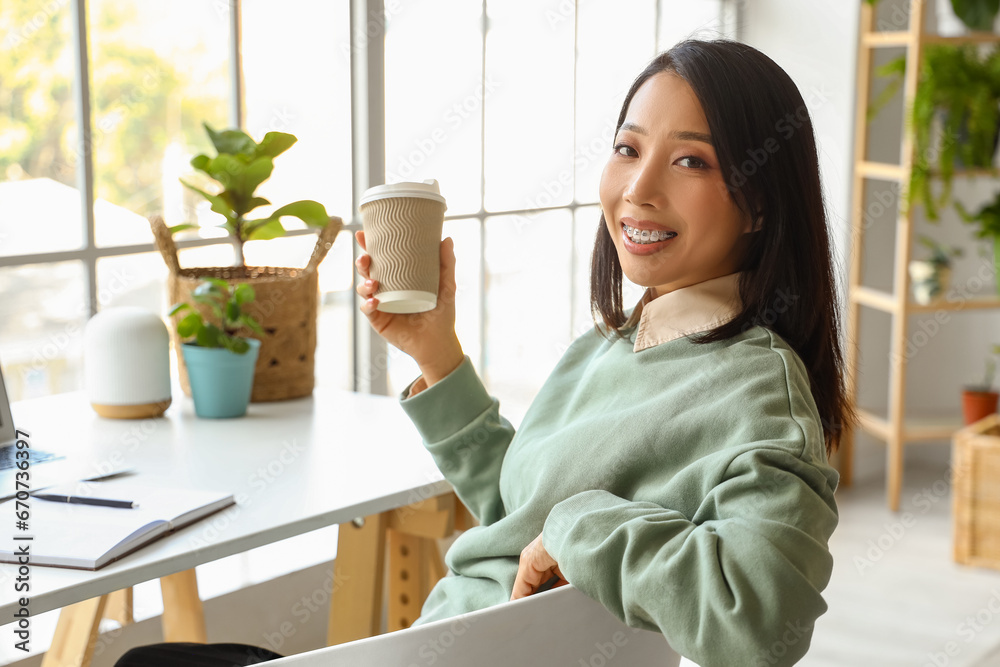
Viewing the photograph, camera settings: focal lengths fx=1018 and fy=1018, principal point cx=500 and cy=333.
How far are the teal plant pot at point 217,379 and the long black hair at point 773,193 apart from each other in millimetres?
Result: 850

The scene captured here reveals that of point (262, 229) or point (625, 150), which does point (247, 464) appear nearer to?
point (262, 229)

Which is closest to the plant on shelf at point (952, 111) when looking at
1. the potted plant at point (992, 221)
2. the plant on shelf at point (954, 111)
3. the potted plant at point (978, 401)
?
the plant on shelf at point (954, 111)

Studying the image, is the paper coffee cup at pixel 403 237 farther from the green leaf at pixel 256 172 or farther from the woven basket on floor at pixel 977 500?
the woven basket on floor at pixel 977 500

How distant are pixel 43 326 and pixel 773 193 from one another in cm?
292

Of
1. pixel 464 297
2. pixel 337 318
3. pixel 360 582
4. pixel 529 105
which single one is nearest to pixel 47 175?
pixel 337 318

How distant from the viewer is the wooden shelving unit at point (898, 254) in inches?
125

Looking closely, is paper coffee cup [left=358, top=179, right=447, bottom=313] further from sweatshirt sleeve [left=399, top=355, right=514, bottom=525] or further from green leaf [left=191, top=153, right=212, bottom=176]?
green leaf [left=191, top=153, right=212, bottom=176]

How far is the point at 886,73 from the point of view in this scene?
127 inches

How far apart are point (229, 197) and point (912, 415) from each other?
2968 mm

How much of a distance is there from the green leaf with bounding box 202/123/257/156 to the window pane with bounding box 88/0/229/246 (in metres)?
0.05

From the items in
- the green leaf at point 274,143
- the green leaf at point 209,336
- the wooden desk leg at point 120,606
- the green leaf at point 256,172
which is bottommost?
the wooden desk leg at point 120,606

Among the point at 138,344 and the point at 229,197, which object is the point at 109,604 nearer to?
the point at 138,344

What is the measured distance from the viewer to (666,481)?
0.95m

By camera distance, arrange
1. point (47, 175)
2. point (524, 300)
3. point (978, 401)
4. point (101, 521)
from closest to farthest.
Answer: point (101, 521) < point (47, 175) < point (524, 300) < point (978, 401)
